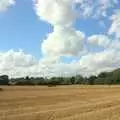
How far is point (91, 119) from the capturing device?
64.1 ft

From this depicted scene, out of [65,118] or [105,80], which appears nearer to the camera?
[65,118]

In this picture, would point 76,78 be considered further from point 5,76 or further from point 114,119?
point 114,119

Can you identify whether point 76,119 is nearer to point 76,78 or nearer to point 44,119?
point 44,119

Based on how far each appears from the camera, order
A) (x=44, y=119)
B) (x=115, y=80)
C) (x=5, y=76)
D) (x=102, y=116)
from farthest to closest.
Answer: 1. (x=115, y=80)
2. (x=5, y=76)
3. (x=102, y=116)
4. (x=44, y=119)

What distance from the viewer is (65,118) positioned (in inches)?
773

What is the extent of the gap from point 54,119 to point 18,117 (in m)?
2.26

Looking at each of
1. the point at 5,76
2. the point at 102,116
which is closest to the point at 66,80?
the point at 5,76

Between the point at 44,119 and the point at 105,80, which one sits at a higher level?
the point at 105,80

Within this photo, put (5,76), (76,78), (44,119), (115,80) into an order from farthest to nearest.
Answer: (76,78) → (115,80) → (5,76) → (44,119)

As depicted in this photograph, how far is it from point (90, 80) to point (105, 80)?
716cm

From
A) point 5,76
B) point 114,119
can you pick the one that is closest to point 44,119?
point 114,119

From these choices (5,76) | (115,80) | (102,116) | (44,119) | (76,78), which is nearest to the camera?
(44,119)

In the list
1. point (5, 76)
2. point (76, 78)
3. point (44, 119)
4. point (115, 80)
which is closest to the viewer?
point (44, 119)

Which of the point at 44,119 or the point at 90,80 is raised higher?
the point at 90,80
